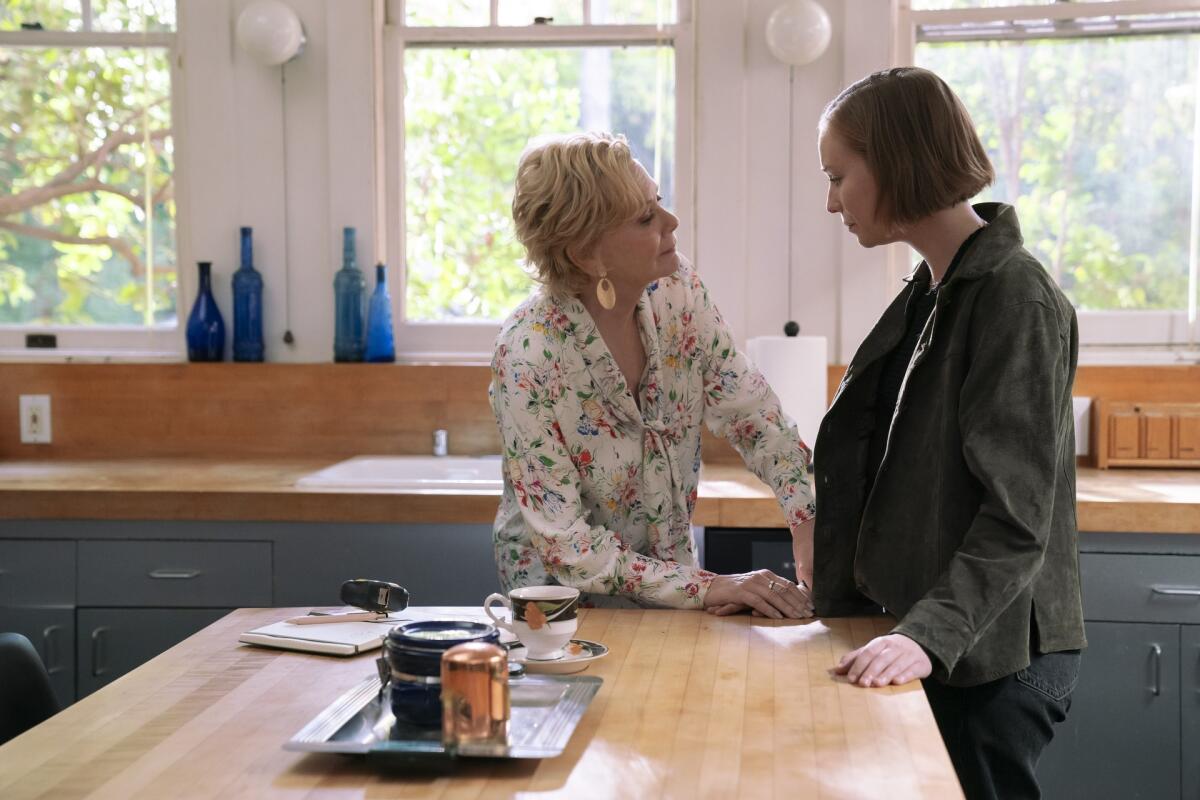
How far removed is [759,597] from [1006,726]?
15.9 inches

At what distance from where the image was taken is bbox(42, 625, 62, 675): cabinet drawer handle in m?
2.94

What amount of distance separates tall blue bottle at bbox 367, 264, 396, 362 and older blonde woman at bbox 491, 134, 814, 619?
1.46 m

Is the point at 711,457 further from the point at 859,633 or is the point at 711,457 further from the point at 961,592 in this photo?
the point at 961,592

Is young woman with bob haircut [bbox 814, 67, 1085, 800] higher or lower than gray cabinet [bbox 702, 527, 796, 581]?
higher

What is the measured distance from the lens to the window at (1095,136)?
3408 mm

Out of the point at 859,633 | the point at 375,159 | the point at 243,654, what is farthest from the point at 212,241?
the point at 859,633

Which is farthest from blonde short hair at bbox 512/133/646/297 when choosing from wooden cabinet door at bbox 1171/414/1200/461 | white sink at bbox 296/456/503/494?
wooden cabinet door at bbox 1171/414/1200/461

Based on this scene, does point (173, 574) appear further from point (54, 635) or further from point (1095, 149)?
point (1095, 149)

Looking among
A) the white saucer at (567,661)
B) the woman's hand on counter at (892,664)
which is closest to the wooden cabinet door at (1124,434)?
the woman's hand on counter at (892,664)

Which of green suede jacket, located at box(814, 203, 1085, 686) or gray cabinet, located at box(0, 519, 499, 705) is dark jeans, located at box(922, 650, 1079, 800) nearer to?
green suede jacket, located at box(814, 203, 1085, 686)

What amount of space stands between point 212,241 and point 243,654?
2.18m

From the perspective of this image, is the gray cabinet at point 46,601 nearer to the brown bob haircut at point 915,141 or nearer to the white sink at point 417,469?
the white sink at point 417,469

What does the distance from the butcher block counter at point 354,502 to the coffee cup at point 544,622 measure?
121 cm

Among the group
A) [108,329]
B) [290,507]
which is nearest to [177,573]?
[290,507]
